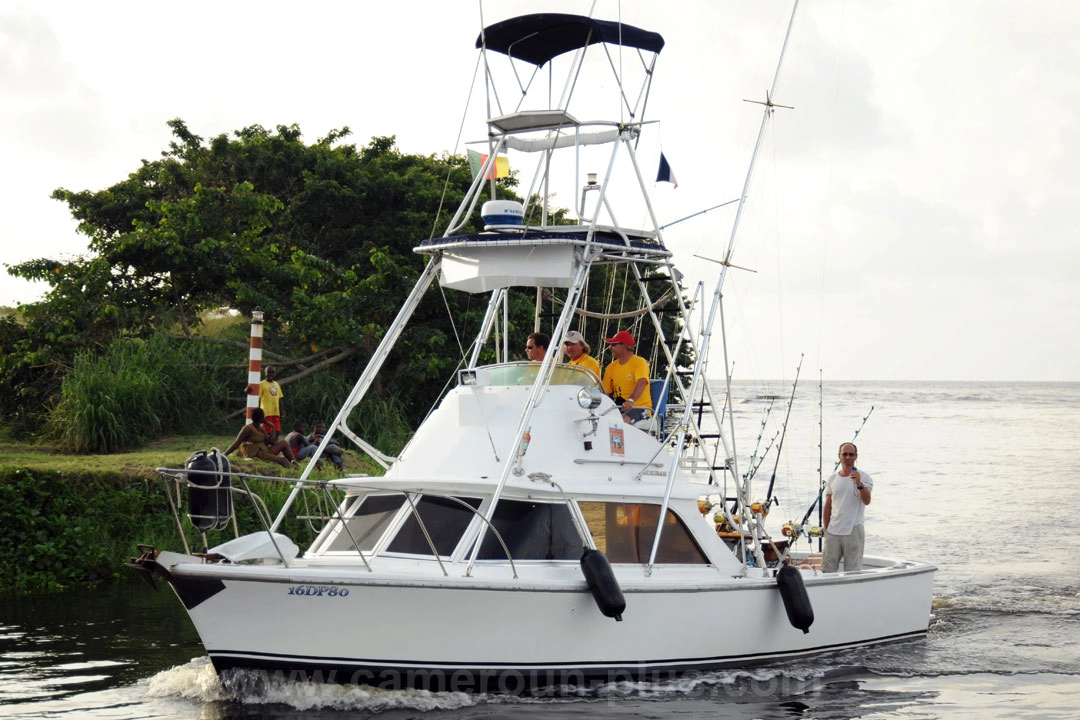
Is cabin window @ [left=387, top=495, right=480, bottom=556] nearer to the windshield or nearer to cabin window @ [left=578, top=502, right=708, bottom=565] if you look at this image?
cabin window @ [left=578, top=502, right=708, bottom=565]

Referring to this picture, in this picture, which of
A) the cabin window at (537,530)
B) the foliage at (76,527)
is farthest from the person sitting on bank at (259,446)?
the cabin window at (537,530)

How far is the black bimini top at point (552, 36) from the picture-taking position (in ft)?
36.1

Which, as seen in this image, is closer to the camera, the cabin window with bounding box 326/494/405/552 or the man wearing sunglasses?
the cabin window with bounding box 326/494/405/552

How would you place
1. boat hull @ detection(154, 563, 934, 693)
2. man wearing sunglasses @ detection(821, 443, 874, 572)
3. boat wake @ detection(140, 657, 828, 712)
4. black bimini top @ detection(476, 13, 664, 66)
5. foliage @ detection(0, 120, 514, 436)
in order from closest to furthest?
boat hull @ detection(154, 563, 934, 693) < boat wake @ detection(140, 657, 828, 712) < black bimini top @ detection(476, 13, 664, 66) < man wearing sunglasses @ detection(821, 443, 874, 572) < foliage @ detection(0, 120, 514, 436)

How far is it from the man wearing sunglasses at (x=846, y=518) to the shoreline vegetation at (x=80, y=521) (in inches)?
293

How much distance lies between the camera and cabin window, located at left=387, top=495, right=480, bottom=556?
9.65 meters

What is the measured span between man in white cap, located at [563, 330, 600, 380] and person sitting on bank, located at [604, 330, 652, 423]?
0.63 ft

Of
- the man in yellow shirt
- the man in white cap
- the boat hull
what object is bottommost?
the boat hull

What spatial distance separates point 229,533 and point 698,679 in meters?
7.23

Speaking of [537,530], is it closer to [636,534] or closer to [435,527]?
[435,527]

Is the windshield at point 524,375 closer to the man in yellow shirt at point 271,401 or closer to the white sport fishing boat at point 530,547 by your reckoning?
the white sport fishing boat at point 530,547

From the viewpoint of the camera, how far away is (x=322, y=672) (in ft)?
29.4

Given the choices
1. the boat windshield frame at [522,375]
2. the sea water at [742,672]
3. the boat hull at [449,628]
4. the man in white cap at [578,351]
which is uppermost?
the man in white cap at [578,351]

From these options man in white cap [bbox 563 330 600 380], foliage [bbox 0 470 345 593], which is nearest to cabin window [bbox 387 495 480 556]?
man in white cap [bbox 563 330 600 380]
